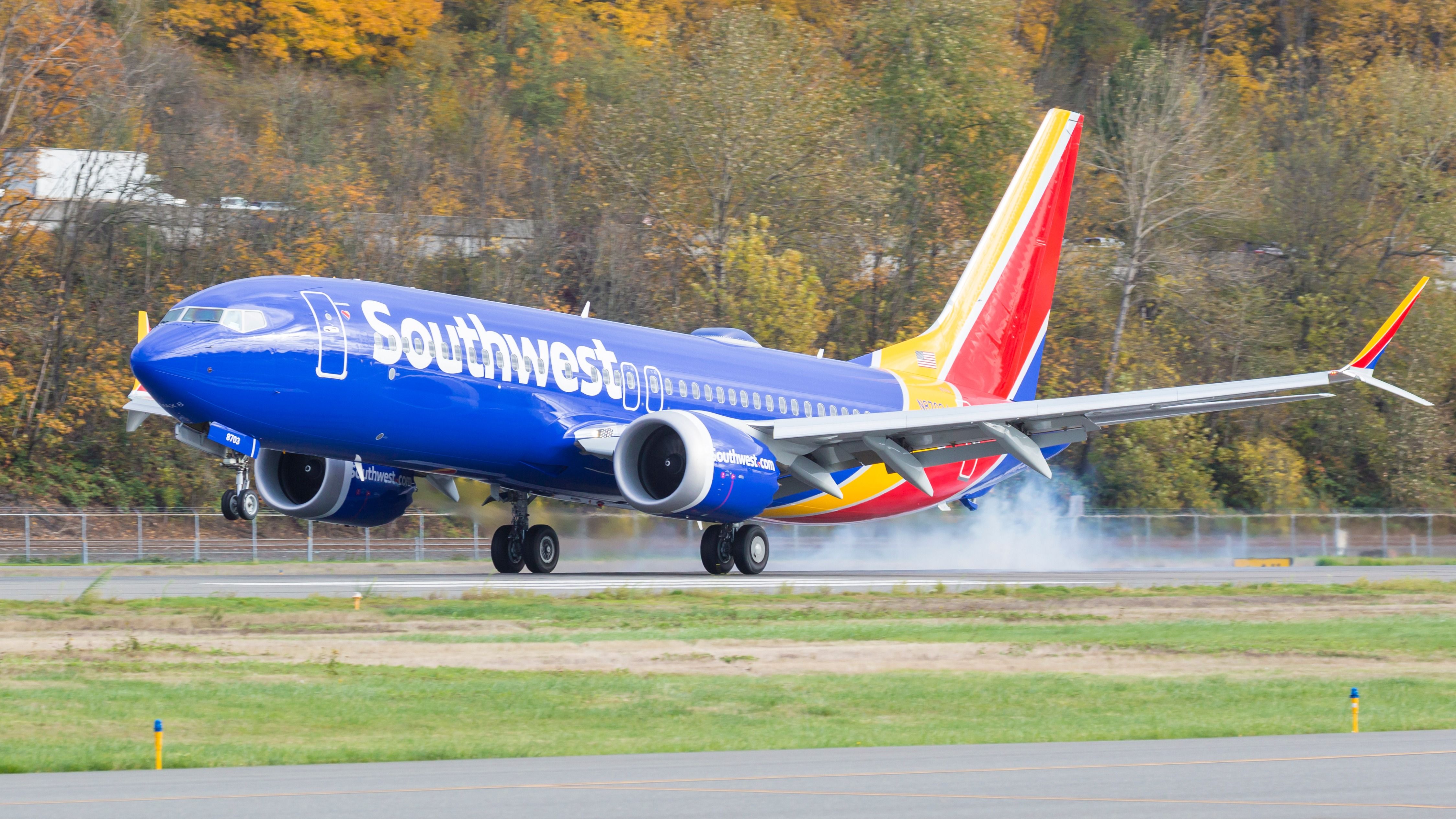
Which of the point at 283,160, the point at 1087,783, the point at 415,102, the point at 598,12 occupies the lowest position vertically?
the point at 1087,783

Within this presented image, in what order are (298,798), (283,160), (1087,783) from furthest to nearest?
1. (283,160)
2. (1087,783)
3. (298,798)

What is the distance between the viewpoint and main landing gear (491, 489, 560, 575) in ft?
102

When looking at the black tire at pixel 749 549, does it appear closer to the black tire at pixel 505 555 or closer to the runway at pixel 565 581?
the runway at pixel 565 581

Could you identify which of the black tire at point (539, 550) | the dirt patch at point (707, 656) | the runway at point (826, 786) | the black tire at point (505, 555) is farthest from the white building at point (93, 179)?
the runway at point (826, 786)

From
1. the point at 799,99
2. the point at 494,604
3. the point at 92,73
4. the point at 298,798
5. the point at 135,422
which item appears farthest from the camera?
the point at 799,99

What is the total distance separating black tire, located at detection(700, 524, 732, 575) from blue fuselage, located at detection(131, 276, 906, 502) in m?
2.21

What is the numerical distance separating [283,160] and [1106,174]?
1484 inches

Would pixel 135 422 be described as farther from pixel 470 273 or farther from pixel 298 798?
pixel 470 273

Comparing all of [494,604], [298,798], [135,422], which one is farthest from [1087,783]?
[135,422]

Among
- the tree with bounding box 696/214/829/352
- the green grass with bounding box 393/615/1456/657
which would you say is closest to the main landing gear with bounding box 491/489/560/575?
the green grass with bounding box 393/615/1456/657

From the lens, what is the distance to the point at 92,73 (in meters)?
50.1

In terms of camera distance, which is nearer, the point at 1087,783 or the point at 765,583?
the point at 1087,783

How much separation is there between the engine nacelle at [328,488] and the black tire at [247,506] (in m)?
4.56

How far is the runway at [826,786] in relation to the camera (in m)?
9.74
